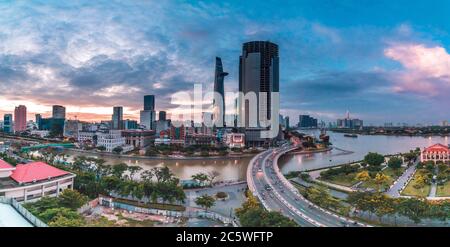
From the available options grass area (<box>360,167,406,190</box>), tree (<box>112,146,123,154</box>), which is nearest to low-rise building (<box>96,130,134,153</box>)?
tree (<box>112,146,123,154</box>)

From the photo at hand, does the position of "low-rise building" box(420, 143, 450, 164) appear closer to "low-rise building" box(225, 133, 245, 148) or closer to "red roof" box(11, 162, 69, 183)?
"low-rise building" box(225, 133, 245, 148)

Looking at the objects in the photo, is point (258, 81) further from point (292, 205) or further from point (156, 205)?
point (292, 205)

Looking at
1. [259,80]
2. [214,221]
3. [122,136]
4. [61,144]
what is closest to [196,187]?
[214,221]

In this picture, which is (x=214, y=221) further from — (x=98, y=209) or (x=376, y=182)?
(x=376, y=182)

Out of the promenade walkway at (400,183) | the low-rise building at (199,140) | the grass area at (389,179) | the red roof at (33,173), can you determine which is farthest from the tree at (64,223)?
the low-rise building at (199,140)

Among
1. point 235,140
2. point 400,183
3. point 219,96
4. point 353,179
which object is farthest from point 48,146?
point 219,96
